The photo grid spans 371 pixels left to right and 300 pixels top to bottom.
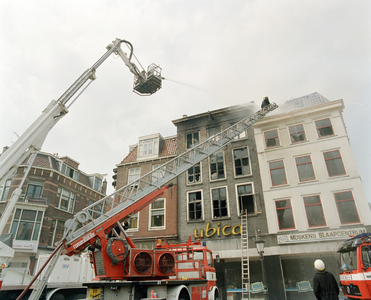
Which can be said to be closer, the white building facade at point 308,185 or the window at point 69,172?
the white building facade at point 308,185

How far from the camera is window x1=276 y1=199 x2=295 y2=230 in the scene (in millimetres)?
17869

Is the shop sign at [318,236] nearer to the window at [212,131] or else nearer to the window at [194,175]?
the window at [194,175]

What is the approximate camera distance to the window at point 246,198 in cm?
1931

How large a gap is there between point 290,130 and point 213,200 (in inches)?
330

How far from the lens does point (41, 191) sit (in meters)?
26.8

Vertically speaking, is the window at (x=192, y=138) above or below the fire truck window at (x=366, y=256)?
above

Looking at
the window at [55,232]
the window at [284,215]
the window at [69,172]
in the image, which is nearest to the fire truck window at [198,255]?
the window at [284,215]

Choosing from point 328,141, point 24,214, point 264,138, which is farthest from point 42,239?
point 328,141

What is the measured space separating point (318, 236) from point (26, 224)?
2541cm

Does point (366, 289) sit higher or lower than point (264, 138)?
lower

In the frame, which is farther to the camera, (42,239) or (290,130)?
(42,239)

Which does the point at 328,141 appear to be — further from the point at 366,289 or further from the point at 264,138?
the point at 366,289

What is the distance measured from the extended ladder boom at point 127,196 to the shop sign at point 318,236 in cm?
777

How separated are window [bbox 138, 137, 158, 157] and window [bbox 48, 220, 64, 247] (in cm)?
1201
